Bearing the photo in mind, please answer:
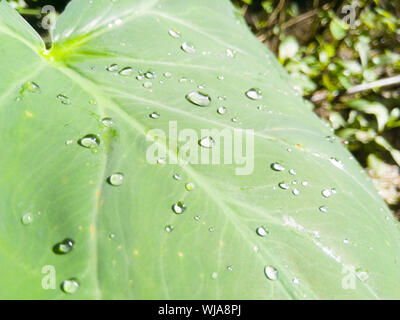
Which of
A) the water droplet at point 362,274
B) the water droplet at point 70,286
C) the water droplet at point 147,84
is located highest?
the water droplet at point 147,84

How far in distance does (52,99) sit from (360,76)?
197cm

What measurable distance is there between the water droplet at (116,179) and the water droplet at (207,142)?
17 centimetres

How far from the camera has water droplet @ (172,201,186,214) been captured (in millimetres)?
705

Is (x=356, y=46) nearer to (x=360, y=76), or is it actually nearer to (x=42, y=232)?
(x=360, y=76)

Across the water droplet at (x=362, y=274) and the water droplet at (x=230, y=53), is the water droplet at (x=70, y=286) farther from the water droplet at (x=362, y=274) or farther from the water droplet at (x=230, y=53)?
the water droplet at (x=230, y=53)

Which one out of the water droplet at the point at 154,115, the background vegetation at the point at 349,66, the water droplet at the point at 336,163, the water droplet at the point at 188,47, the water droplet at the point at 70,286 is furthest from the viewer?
the background vegetation at the point at 349,66

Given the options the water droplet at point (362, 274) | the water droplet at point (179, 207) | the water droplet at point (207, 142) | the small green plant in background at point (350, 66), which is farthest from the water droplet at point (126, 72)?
the small green plant in background at point (350, 66)

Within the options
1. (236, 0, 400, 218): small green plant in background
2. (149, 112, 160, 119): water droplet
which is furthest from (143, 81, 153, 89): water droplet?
(236, 0, 400, 218): small green plant in background

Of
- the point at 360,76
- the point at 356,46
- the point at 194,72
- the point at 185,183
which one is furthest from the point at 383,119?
the point at 185,183

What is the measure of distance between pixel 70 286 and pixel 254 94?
2.06ft

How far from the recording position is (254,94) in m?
1.01

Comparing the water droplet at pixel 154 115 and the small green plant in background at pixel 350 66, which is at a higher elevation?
the small green plant in background at pixel 350 66

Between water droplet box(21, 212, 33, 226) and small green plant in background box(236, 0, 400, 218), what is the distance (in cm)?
167

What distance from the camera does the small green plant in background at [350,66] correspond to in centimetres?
218
